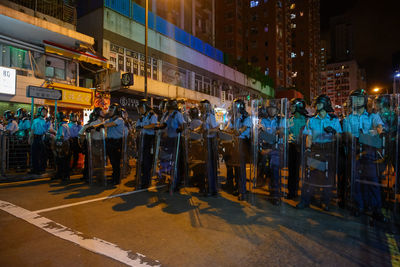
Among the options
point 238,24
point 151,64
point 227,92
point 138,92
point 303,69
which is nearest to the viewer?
point 138,92

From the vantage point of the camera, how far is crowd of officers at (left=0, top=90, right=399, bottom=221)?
4237mm

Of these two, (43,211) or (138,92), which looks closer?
(43,211)

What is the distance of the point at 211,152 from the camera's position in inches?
227

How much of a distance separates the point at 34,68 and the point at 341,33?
158 metres

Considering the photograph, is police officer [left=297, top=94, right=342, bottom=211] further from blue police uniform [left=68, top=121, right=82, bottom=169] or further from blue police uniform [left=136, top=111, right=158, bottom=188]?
blue police uniform [left=68, top=121, right=82, bottom=169]

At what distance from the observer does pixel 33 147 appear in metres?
7.79

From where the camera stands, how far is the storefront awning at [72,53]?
14608mm

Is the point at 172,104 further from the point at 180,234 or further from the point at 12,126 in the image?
the point at 12,126

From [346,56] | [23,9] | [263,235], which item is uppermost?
[346,56]

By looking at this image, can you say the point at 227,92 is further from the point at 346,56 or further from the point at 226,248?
the point at 346,56

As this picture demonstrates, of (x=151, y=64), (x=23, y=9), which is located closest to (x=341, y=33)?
(x=151, y=64)

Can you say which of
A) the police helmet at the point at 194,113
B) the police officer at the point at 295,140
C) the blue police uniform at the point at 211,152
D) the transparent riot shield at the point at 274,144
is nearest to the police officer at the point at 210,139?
the blue police uniform at the point at 211,152

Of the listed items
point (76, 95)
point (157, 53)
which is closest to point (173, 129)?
point (76, 95)

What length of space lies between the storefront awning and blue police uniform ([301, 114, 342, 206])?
15018 mm
